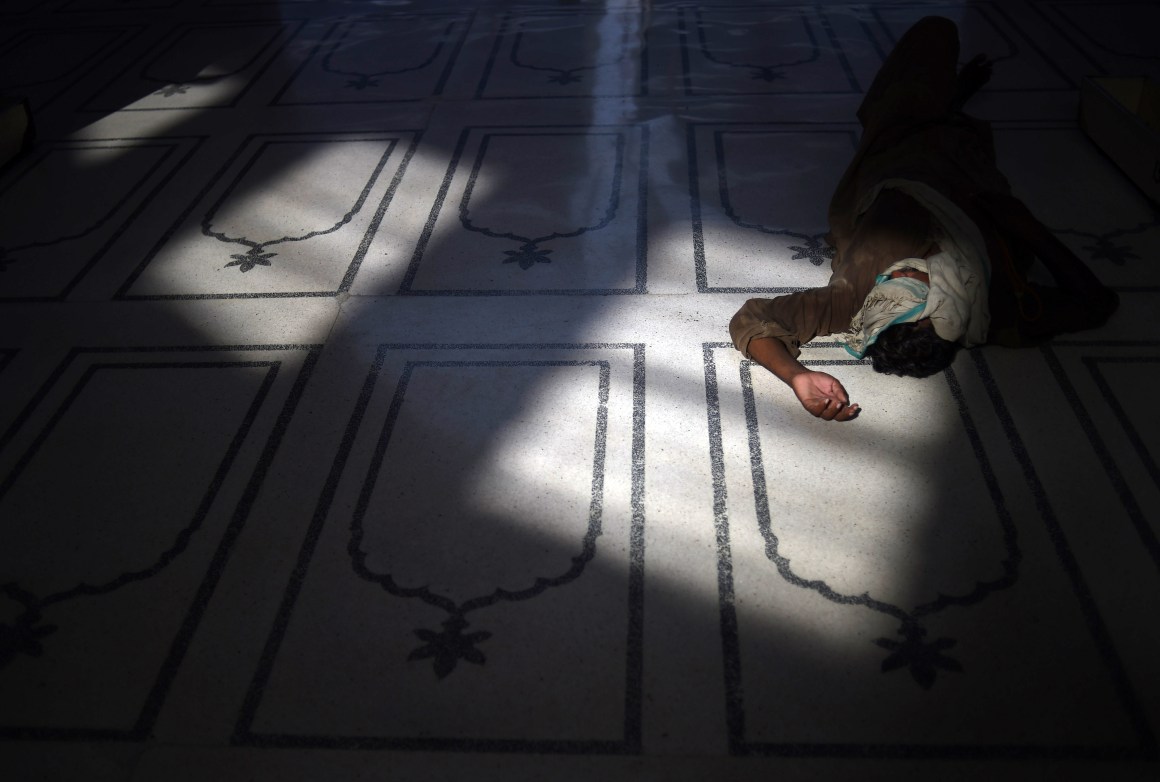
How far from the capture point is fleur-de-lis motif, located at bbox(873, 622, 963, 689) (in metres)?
1.10

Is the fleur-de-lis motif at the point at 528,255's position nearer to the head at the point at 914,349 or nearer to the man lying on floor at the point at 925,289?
the man lying on floor at the point at 925,289

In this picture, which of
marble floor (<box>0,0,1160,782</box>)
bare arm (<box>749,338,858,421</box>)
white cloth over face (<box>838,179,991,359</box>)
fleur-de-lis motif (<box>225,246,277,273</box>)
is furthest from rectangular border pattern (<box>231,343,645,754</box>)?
fleur-de-lis motif (<box>225,246,277,273</box>)

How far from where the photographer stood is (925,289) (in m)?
1.45

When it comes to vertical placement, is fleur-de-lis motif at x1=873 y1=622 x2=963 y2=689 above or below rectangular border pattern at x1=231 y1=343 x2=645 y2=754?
below

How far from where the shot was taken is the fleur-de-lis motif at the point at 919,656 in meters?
1.10

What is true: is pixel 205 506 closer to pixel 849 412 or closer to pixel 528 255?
pixel 528 255

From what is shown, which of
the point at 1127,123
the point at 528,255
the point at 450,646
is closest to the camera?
the point at 450,646

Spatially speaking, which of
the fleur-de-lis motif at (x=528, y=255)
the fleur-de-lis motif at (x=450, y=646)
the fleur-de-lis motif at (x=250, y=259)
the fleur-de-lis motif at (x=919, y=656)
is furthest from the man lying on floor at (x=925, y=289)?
the fleur-de-lis motif at (x=250, y=259)

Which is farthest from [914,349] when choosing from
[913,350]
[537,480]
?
[537,480]

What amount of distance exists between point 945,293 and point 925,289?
0.10 ft

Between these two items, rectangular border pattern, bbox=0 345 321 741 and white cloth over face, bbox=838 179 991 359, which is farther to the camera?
white cloth over face, bbox=838 179 991 359

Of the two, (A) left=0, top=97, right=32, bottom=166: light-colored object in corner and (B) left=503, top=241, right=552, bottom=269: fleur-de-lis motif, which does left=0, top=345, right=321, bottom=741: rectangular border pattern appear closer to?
(B) left=503, top=241, right=552, bottom=269: fleur-de-lis motif

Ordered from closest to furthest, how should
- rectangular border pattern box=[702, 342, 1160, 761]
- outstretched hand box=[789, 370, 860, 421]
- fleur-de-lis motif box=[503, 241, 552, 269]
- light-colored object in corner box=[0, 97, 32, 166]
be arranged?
rectangular border pattern box=[702, 342, 1160, 761] → outstretched hand box=[789, 370, 860, 421] → fleur-de-lis motif box=[503, 241, 552, 269] → light-colored object in corner box=[0, 97, 32, 166]

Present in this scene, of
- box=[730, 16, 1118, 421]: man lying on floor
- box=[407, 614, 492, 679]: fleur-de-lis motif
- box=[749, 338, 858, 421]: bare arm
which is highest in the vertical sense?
box=[730, 16, 1118, 421]: man lying on floor
